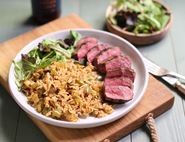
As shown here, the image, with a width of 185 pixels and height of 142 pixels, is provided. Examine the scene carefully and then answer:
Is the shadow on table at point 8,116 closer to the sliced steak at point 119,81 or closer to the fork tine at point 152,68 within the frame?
the sliced steak at point 119,81

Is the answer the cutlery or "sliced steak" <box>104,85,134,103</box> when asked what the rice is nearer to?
"sliced steak" <box>104,85,134,103</box>

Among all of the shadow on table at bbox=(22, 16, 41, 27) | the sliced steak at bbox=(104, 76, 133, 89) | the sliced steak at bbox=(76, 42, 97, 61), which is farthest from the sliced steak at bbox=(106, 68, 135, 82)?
the shadow on table at bbox=(22, 16, 41, 27)

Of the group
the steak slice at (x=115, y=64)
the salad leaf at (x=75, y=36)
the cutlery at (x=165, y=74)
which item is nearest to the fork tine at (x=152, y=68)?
the cutlery at (x=165, y=74)

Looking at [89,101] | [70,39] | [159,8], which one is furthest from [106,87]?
[159,8]

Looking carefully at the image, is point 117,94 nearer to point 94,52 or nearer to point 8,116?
point 94,52

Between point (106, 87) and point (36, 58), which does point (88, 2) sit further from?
point (106, 87)

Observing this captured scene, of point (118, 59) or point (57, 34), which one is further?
point (57, 34)

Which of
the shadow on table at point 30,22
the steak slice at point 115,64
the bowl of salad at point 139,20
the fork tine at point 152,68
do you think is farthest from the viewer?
the shadow on table at point 30,22
